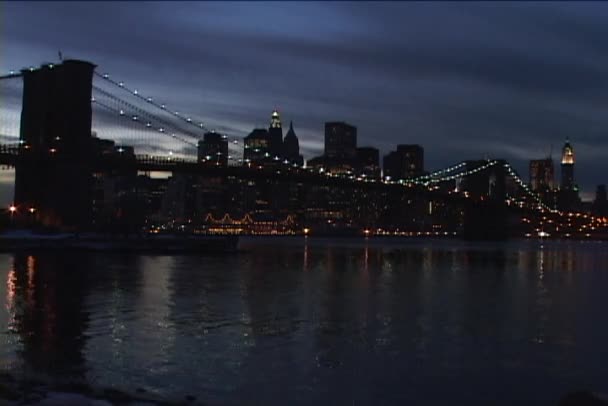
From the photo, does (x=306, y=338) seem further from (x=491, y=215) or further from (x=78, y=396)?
(x=491, y=215)

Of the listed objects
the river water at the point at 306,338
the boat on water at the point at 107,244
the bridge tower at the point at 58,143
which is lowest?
the river water at the point at 306,338

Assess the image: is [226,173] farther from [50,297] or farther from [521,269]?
[50,297]

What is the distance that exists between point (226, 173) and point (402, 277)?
1240 inches

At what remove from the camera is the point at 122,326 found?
60.2 feet

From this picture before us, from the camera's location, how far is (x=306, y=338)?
57.4 feet

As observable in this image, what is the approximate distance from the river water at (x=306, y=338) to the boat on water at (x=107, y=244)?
21.4m

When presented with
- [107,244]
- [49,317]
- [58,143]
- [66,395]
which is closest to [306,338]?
[49,317]

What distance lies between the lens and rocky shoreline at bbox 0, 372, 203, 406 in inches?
387

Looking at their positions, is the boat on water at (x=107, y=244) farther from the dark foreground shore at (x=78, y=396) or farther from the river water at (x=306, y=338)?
the dark foreground shore at (x=78, y=396)

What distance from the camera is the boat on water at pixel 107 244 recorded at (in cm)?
5438

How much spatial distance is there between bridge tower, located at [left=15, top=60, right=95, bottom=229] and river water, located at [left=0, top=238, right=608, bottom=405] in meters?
31.8

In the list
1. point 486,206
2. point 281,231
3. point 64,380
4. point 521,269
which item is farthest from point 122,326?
point 281,231

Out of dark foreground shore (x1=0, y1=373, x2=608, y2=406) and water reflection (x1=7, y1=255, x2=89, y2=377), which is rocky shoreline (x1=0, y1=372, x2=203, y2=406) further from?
water reflection (x1=7, y1=255, x2=89, y2=377)

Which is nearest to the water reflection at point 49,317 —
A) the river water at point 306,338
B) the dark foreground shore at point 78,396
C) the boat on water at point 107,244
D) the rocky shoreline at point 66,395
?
the river water at point 306,338
